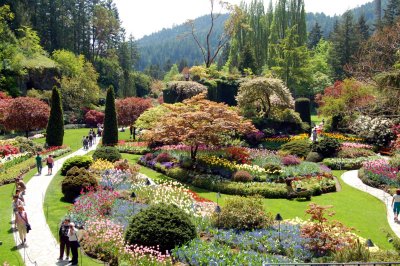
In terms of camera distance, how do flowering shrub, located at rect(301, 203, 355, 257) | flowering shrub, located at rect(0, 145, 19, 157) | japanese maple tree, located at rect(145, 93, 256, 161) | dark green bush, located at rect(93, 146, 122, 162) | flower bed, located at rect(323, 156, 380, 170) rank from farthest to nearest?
flowering shrub, located at rect(0, 145, 19, 157), flower bed, located at rect(323, 156, 380, 170), dark green bush, located at rect(93, 146, 122, 162), japanese maple tree, located at rect(145, 93, 256, 161), flowering shrub, located at rect(301, 203, 355, 257)

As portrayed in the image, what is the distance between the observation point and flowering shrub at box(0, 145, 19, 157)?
28.0 metres

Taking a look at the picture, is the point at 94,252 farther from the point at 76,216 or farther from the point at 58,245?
the point at 76,216

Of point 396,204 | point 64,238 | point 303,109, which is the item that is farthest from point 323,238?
point 303,109

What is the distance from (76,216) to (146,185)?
14.3 ft

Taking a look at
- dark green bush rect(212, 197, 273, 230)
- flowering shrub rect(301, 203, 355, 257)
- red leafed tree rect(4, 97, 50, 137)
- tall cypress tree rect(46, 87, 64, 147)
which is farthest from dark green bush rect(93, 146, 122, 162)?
flowering shrub rect(301, 203, 355, 257)

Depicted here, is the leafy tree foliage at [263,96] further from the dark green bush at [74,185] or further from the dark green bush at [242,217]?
the dark green bush at [242,217]

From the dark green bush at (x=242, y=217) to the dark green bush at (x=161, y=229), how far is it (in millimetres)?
1948

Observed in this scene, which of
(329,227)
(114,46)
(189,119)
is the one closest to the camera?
(329,227)

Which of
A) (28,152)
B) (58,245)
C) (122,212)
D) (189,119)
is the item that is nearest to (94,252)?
(58,245)

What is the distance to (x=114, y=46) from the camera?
87.3m

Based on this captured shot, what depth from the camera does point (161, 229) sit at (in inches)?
469

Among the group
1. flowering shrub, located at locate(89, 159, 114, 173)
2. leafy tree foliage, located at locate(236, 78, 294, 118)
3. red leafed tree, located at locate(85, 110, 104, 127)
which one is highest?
leafy tree foliage, located at locate(236, 78, 294, 118)

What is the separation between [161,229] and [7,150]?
811 inches

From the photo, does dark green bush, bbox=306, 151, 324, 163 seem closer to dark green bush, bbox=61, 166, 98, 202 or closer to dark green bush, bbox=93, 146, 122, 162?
dark green bush, bbox=93, 146, 122, 162
